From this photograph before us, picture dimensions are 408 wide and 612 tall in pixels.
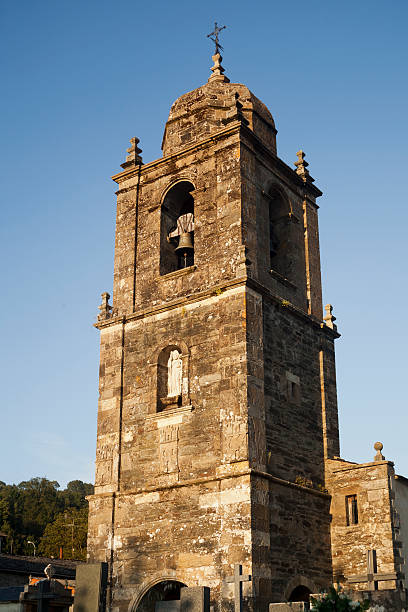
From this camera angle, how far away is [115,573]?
58.0 ft

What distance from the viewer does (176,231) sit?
2089 cm

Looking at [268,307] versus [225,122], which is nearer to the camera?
[268,307]

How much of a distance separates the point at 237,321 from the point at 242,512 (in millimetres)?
4234

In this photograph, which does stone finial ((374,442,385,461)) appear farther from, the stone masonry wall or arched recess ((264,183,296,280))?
arched recess ((264,183,296,280))

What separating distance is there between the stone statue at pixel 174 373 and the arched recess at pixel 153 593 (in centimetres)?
421

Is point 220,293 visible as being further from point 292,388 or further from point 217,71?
point 217,71

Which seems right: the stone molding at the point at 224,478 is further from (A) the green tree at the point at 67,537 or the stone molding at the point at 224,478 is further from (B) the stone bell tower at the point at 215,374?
(A) the green tree at the point at 67,537

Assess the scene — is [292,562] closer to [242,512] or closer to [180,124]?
[242,512]

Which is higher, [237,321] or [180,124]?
[180,124]

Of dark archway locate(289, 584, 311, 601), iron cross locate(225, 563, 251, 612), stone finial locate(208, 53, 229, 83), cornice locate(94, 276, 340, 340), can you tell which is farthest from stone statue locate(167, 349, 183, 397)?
stone finial locate(208, 53, 229, 83)

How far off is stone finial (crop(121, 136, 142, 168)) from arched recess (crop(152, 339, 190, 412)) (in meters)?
6.12

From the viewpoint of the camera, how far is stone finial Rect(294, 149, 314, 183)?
22.7m

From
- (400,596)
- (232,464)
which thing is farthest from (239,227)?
(400,596)

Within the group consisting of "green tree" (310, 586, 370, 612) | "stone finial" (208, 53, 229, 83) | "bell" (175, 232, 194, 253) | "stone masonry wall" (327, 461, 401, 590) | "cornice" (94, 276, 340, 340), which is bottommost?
"green tree" (310, 586, 370, 612)
